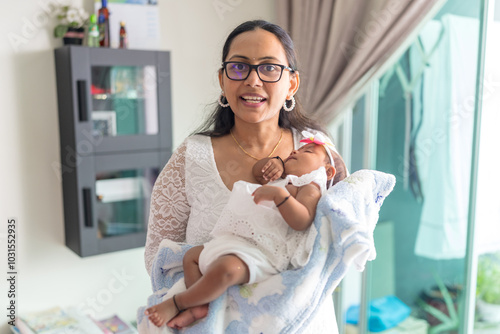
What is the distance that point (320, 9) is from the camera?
2.72m

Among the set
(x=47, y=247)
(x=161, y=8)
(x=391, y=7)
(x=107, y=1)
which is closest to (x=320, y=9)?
(x=391, y=7)

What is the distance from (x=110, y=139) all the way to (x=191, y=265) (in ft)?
4.31

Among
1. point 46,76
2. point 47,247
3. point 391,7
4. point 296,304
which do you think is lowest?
point 47,247

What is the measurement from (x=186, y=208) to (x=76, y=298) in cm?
144

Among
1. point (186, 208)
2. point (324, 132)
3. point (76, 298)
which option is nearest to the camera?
point (186, 208)

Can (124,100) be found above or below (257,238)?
above

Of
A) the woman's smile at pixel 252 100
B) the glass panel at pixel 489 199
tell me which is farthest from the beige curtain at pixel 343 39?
the woman's smile at pixel 252 100

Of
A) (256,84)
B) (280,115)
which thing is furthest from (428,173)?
(256,84)

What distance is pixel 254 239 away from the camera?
1200mm

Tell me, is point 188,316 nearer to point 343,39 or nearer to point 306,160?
point 306,160

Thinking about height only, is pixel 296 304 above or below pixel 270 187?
below

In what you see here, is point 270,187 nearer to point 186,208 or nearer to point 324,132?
point 186,208

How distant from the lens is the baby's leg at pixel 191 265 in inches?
47.5

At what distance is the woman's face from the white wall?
1.35 meters
